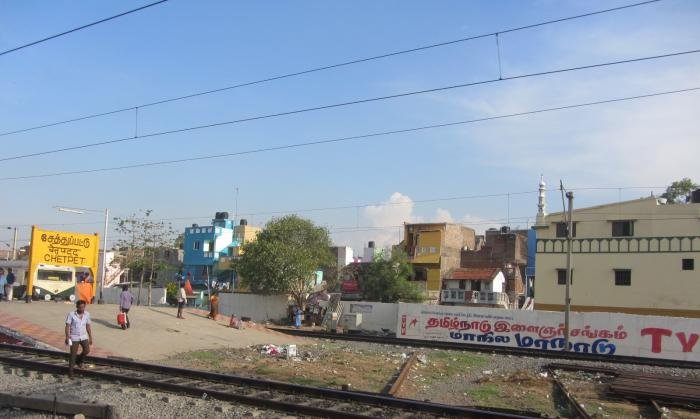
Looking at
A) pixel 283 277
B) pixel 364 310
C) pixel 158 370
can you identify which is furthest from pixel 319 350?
pixel 283 277

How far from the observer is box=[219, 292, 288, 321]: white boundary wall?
1873 inches

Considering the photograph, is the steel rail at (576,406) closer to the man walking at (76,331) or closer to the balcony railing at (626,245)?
the man walking at (76,331)

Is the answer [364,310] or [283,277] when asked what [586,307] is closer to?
[364,310]

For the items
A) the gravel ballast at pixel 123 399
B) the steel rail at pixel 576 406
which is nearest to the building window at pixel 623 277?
the steel rail at pixel 576 406

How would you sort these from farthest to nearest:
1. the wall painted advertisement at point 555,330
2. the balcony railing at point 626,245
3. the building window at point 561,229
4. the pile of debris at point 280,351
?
1. the building window at point 561,229
2. the balcony railing at point 626,245
3. the wall painted advertisement at point 555,330
4. the pile of debris at point 280,351

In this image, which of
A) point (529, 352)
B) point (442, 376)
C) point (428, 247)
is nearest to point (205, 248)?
point (428, 247)

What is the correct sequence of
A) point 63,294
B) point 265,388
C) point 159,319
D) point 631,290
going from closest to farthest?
1. point 265,388
2. point 159,319
3. point 63,294
4. point 631,290

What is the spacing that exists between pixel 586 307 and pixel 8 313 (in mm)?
35915

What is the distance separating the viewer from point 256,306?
158ft

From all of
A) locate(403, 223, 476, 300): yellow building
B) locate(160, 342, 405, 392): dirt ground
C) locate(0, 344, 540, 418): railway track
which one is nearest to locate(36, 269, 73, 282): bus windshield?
locate(160, 342, 405, 392): dirt ground

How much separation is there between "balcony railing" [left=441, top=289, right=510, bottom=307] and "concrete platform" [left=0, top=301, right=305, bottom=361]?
2884 centimetres

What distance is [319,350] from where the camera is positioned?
23016 mm

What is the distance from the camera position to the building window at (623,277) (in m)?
43.7

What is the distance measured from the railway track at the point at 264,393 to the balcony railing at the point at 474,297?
139 ft
